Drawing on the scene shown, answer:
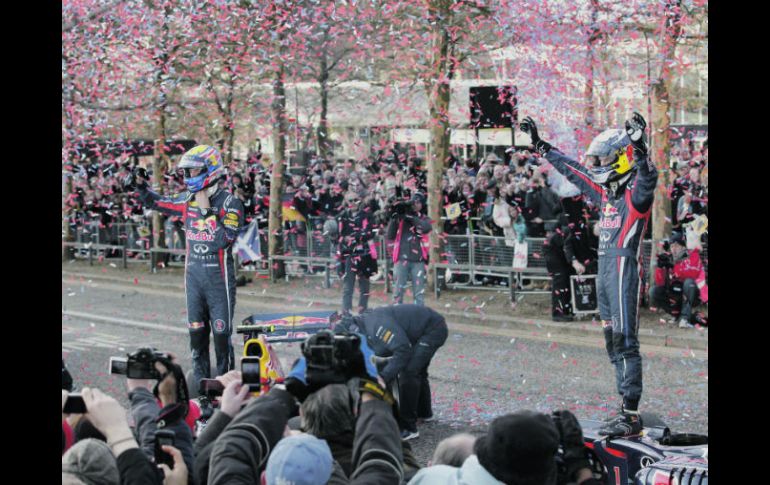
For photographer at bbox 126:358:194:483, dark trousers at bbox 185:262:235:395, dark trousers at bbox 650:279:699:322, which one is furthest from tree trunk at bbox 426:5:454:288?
photographer at bbox 126:358:194:483

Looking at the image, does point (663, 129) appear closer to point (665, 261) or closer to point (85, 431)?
point (665, 261)

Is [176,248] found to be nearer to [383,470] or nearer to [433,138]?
[433,138]

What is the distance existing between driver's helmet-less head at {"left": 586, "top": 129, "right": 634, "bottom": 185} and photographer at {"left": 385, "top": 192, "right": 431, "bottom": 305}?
574 cm

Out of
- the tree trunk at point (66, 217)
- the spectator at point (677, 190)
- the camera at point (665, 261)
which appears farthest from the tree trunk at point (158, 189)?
the camera at point (665, 261)

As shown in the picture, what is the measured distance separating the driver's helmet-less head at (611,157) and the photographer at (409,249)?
18.8 ft

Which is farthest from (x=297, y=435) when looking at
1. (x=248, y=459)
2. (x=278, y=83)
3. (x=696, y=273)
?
(x=278, y=83)

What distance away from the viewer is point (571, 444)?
4805mm

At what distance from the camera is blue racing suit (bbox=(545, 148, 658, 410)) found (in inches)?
313

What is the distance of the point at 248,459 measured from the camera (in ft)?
13.4

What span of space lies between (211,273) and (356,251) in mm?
4865

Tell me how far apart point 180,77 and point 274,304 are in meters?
4.76

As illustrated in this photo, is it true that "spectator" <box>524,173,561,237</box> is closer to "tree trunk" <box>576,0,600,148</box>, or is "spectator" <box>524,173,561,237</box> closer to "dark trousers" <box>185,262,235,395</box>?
"tree trunk" <box>576,0,600,148</box>

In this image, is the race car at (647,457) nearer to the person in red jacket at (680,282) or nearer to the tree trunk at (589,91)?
the person in red jacket at (680,282)

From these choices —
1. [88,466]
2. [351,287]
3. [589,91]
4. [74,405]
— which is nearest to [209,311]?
[351,287]
